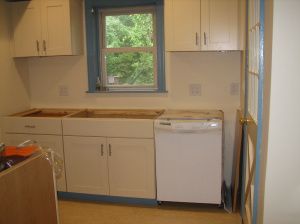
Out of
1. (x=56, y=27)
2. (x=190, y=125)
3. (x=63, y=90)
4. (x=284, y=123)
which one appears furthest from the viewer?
(x=63, y=90)

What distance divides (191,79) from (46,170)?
200 cm

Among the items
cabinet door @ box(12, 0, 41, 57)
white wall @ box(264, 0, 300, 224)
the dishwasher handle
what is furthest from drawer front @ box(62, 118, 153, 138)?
white wall @ box(264, 0, 300, 224)

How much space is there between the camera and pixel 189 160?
2.90 m

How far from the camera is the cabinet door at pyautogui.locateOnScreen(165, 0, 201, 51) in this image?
9.66 feet

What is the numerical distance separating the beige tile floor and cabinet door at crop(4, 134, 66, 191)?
0.75 feet

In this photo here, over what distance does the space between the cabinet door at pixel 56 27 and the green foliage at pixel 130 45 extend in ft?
1.64

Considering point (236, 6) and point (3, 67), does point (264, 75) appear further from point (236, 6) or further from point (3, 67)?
point (3, 67)

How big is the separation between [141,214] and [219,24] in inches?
74.2

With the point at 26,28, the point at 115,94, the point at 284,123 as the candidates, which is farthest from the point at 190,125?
the point at 26,28

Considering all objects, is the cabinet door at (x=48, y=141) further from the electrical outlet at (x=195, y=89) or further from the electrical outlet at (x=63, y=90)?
the electrical outlet at (x=195, y=89)

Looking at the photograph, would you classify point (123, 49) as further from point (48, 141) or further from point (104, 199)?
point (104, 199)

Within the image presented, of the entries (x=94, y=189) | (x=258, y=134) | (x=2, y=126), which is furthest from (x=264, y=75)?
(x=2, y=126)

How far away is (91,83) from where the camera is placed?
3586mm

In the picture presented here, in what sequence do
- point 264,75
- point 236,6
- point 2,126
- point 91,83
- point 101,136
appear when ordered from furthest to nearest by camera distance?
point 91,83 → point 2,126 → point 101,136 → point 236,6 → point 264,75
